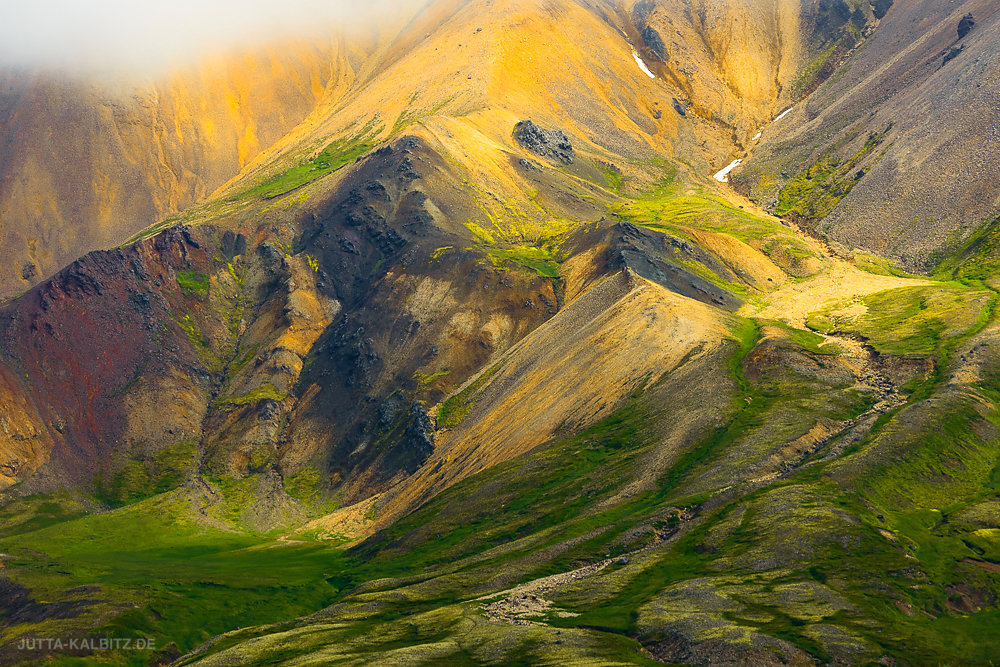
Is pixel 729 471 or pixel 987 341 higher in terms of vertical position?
pixel 987 341

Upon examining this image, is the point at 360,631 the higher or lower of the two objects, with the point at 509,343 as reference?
lower

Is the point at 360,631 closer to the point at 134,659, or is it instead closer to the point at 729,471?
the point at 134,659

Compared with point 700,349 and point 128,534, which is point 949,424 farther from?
point 128,534

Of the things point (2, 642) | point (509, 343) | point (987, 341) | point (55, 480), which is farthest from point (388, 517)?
point (987, 341)

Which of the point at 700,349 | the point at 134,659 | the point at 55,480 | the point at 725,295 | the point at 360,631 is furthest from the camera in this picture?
the point at 725,295

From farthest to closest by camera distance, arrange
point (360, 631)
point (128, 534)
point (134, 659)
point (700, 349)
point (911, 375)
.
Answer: point (128, 534) → point (700, 349) → point (911, 375) → point (134, 659) → point (360, 631)

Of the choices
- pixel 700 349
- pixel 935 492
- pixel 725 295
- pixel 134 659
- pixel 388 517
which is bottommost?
pixel 134 659

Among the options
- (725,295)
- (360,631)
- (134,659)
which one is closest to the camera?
(360,631)

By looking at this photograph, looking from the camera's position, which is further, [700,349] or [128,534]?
[128,534]

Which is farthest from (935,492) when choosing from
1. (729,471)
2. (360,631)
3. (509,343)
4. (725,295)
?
(509,343)

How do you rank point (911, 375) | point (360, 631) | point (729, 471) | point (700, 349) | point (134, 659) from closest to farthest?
point (360, 631) < point (134, 659) < point (729, 471) < point (911, 375) < point (700, 349)
